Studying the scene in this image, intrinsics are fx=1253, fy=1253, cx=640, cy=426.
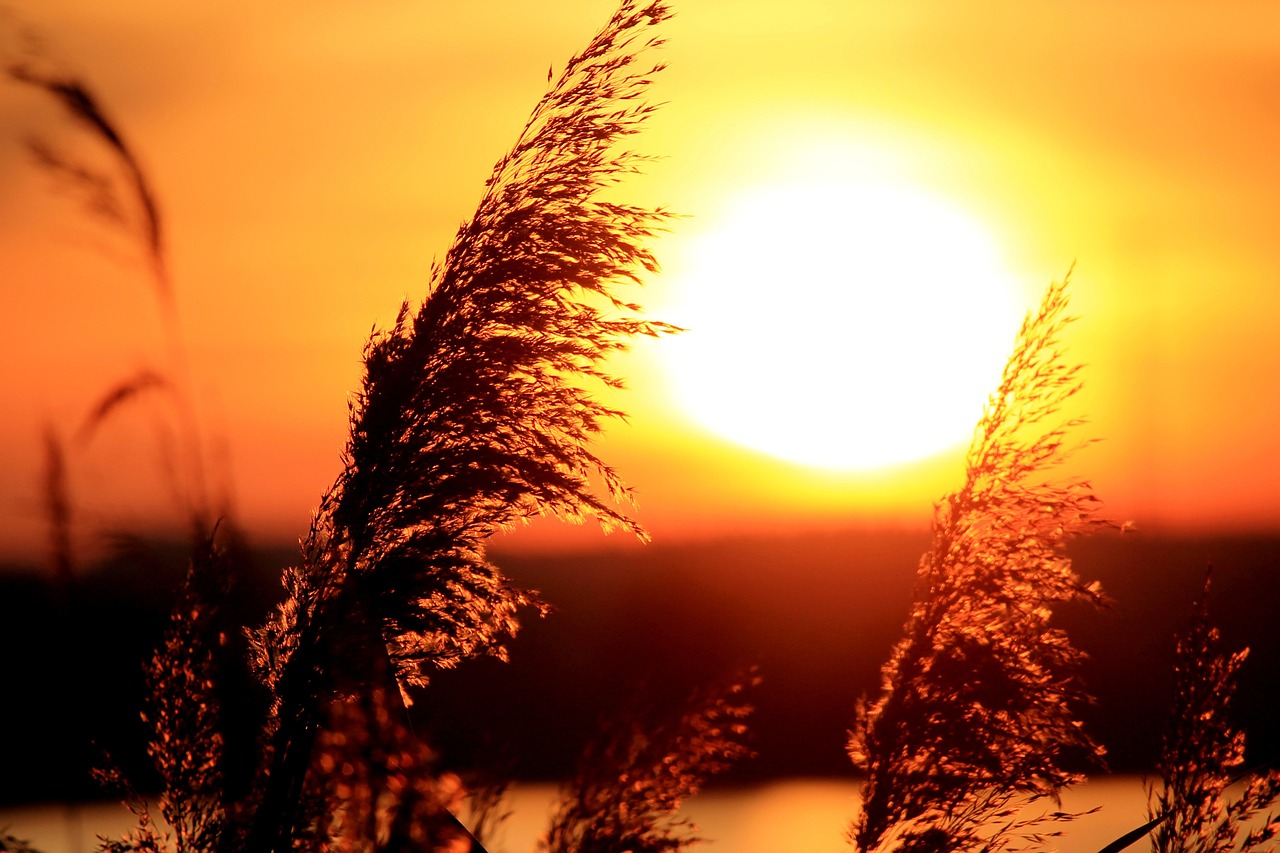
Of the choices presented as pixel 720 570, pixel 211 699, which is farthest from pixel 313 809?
pixel 720 570

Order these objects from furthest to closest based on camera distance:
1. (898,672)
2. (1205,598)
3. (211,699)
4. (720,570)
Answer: (720,570) < (1205,598) < (898,672) < (211,699)

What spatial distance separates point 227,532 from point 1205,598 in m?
3.97

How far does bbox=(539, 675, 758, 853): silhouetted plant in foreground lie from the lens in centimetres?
326

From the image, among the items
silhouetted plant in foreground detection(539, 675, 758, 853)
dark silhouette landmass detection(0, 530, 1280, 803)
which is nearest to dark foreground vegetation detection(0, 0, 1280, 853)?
silhouetted plant in foreground detection(539, 675, 758, 853)

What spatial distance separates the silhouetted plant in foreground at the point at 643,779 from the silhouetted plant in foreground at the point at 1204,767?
2.48 metres

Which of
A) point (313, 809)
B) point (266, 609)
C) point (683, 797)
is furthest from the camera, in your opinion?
point (266, 609)

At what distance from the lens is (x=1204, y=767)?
201 inches

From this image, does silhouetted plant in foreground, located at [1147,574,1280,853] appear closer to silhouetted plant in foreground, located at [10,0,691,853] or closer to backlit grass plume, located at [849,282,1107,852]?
backlit grass plume, located at [849,282,1107,852]

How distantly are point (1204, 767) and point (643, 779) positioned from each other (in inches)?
116

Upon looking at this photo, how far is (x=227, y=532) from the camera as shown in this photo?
14.7ft

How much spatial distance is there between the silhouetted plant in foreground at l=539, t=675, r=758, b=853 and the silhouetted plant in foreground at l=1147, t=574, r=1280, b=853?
2.48 meters

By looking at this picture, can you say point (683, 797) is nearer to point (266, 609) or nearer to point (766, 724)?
point (266, 609)

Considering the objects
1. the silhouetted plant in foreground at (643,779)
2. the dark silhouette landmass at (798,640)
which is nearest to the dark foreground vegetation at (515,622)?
the silhouetted plant in foreground at (643,779)

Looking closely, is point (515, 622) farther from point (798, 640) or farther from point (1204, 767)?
point (798, 640)
